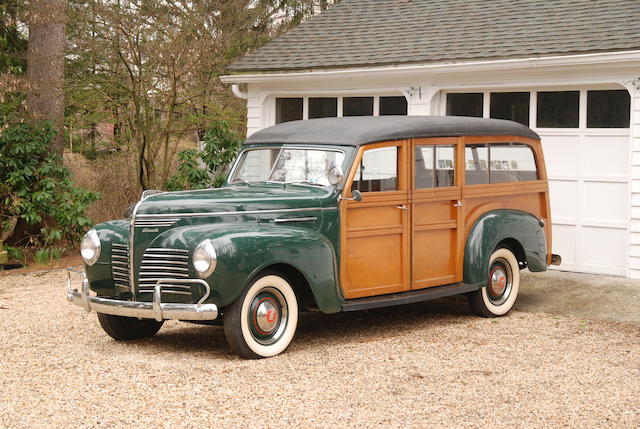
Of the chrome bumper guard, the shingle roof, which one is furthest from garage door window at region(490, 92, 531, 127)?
the chrome bumper guard

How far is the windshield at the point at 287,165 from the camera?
26.0 feet

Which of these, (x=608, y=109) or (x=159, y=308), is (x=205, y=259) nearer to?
(x=159, y=308)

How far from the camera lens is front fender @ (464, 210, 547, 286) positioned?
28.2 ft

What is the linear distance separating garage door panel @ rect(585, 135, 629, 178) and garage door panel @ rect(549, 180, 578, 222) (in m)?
0.27

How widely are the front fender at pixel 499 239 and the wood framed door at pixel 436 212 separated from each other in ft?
0.37

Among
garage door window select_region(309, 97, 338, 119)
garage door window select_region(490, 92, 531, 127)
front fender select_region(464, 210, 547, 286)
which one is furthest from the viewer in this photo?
garage door window select_region(309, 97, 338, 119)

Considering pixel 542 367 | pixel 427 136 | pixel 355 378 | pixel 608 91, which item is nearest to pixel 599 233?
pixel 608 91

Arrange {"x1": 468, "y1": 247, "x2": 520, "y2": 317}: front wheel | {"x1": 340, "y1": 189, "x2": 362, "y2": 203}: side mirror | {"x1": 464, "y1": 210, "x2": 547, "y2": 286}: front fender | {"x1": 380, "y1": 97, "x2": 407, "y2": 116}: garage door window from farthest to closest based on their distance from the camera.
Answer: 1. {"x1": 380, "y1": 97, "x2": 407, "y2": 116}: garage door window
2. {"x1": 468, "y1": 247, "x2": 520, "y2": 317}: front wheel
3. {"x1": 464, "y1": 210, "x2": 547, "y2": 286}: front fender
4. {"x1": 340, "y1": 189, "x2": 362, "y2": 203}: side mirror

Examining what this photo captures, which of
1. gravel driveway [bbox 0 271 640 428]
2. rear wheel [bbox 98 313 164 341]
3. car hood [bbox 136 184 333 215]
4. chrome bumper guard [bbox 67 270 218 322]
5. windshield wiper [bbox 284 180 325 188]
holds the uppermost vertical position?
windshield wiper [bbox 284 180 325 188]

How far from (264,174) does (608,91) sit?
471 cm

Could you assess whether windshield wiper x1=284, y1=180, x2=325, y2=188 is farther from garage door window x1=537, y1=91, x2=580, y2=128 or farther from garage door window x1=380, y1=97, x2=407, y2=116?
garage door window x1=380, y1=97, x2=407, y2=116

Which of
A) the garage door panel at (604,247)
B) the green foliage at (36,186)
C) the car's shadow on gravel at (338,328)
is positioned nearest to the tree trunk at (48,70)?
the green foliage at (36,186)

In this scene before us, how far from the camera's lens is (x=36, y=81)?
1418 cm

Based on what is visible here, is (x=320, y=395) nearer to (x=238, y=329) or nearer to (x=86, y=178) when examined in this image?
(x=238, y=329)
